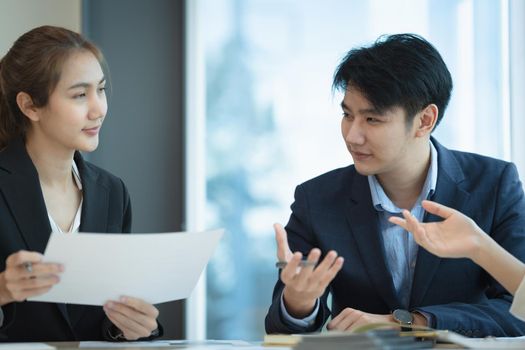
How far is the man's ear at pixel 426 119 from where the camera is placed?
8.14ft

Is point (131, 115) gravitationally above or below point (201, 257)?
above

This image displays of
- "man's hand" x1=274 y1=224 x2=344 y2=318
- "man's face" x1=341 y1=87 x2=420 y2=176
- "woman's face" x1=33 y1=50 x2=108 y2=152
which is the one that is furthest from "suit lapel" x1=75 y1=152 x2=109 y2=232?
"man's face" x1=341 y1=87 x2=420 y2=176

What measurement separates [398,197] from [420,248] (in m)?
0.24

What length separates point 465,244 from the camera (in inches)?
80.3

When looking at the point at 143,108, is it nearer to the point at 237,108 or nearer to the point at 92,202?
the point at 237,108

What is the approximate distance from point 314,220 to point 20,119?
3.16ft

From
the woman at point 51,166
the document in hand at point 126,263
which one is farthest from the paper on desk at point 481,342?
the woman at point 51,166

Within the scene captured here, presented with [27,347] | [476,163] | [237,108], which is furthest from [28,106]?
[237,108]

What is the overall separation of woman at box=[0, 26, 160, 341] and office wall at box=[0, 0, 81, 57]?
112 cm

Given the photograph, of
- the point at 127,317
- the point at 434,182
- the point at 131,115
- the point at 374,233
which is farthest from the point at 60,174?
the point at 131,115

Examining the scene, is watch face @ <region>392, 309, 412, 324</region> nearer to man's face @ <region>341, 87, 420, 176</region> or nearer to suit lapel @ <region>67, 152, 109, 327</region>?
man's face @ <region>341, 87, 420, 176</region>

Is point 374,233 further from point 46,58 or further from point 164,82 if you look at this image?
point 164,82

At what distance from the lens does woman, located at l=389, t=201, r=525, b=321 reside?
204cm

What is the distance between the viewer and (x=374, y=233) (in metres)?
2.43
